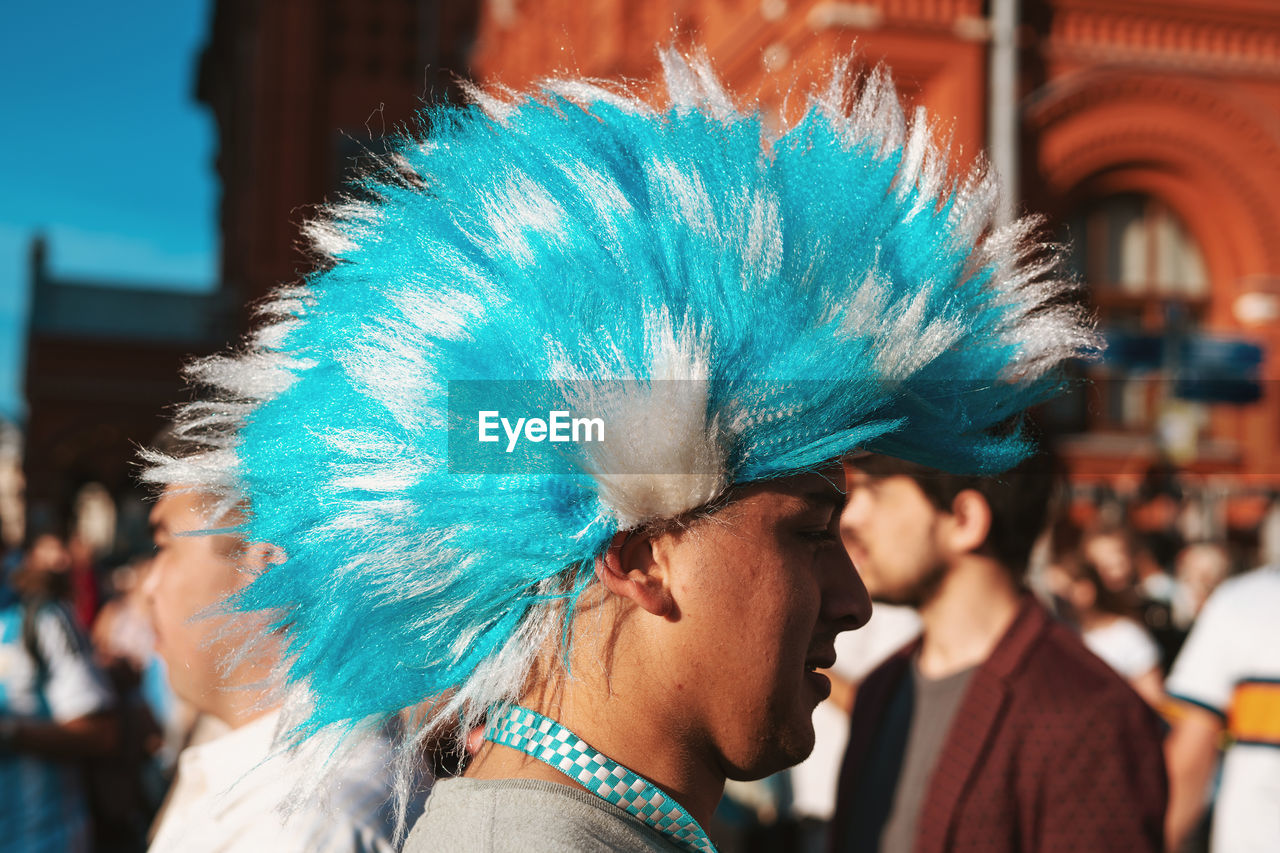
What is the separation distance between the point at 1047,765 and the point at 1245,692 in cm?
87

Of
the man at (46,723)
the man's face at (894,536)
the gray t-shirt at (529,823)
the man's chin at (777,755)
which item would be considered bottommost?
the man at (46,723)

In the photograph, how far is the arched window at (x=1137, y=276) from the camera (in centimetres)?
1163

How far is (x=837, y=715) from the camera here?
304 cm

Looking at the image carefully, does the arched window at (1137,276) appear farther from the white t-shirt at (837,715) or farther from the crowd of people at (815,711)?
the white t-shirt at (837,715)

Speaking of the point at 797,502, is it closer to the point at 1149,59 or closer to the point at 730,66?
the point at 730,66

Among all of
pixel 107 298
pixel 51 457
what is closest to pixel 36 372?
pixel 51 457

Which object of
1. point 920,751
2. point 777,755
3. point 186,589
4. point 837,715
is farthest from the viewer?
point 837,715

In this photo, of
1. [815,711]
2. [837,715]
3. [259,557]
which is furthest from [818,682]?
[837,715]

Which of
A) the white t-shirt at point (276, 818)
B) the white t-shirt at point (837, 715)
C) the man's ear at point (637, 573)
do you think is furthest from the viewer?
the white t-shirt at point (837, 715)

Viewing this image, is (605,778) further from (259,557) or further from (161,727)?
(161,727)

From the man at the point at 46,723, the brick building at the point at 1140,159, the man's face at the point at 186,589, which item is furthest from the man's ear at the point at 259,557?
the brick building at the point at 1140,159

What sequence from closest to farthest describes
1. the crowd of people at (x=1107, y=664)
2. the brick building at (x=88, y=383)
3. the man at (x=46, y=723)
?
the crowd of people at (x=1107, y=664) → the man at (x=46, y=723) → the brick building at (x=88, y=383)

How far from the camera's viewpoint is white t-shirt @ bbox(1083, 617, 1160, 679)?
4.25 meters

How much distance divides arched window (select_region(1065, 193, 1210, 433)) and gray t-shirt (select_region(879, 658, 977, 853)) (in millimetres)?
9936
